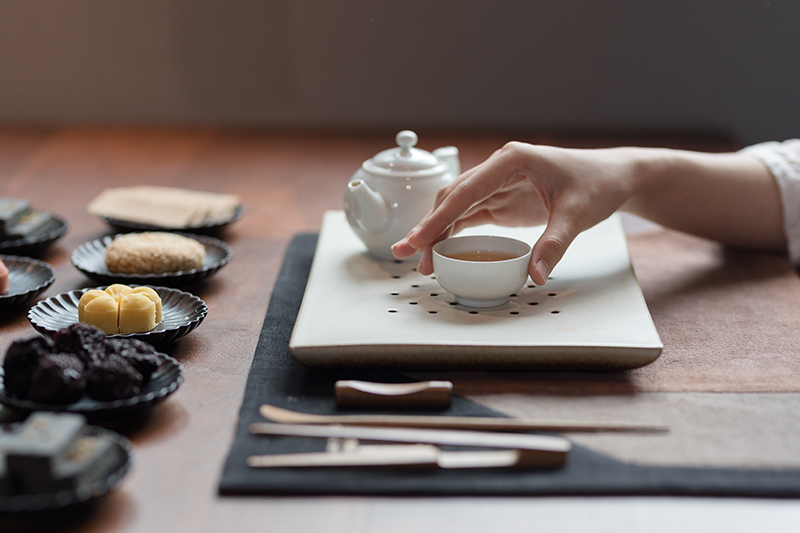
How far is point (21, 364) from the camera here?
0.79 m

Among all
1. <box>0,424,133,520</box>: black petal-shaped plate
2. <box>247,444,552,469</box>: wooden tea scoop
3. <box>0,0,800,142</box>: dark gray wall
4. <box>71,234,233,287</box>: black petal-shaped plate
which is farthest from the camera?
<box>0,0,800,142</box>: dark gray wall

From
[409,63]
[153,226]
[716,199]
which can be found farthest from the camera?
[409,63]

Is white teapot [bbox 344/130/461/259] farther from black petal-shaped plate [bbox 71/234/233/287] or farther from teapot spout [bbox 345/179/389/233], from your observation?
black petal-shaped plate [bbox 71/234/233/287]

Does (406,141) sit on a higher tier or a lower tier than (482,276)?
higher

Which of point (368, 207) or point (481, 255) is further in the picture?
point (368, 207)

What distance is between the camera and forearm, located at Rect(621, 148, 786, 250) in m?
1.30

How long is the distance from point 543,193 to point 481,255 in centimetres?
12

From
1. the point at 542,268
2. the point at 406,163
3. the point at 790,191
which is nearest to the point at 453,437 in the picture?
the point at 542,268

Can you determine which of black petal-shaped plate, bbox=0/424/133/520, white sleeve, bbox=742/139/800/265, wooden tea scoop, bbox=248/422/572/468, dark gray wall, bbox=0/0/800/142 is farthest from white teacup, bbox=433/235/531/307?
dark gray wall, bbox=0/0/800/142

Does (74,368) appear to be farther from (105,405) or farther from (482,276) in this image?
(482,276)

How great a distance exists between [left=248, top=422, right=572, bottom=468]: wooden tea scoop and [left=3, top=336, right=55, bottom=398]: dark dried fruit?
0.74 ft

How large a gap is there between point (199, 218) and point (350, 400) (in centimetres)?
79

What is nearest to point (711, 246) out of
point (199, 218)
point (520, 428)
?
point (520, 428)

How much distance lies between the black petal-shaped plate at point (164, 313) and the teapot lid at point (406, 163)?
0.36 metres
